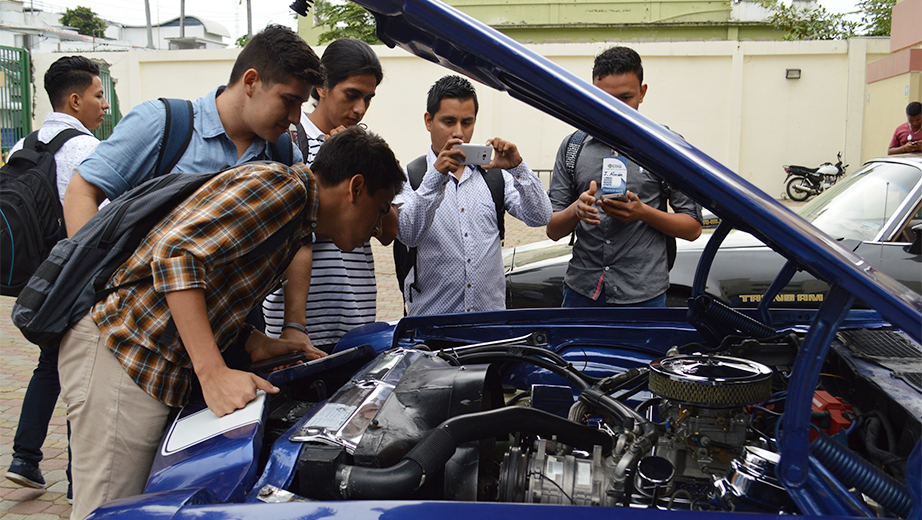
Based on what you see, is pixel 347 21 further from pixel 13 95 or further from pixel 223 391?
pixel 223 391

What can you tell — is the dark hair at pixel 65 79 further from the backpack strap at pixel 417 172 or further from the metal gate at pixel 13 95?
the metal gate at pixel 13 95

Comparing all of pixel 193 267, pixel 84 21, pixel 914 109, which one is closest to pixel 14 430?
pixel 193 267

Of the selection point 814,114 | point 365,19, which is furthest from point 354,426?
point 365,19

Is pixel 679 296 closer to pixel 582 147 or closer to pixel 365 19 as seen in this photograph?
pixel 582 147

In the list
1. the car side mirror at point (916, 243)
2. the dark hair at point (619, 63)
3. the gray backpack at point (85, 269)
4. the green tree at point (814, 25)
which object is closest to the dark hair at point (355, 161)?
the gray backpack at point (85, 269)

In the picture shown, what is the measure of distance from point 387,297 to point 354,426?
5.71m

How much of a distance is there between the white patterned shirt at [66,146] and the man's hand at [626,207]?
261 centimetres

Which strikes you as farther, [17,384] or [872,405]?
[17,384]

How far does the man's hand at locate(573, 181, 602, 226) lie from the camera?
305 centimetres

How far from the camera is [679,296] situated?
4.54 meters

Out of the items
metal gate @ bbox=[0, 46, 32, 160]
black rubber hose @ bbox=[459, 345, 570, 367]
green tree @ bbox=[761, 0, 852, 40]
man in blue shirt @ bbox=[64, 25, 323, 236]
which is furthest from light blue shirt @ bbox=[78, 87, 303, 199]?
green tree @ bbox=[761, 0, 852, 40]

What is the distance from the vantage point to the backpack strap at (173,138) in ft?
7.80

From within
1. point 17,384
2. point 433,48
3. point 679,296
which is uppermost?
Result: point 433,48

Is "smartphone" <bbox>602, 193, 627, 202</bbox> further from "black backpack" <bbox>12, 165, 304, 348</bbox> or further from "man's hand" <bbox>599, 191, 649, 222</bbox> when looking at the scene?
"black backpack" <bbox>12, 165, 304, 348</bbox>
